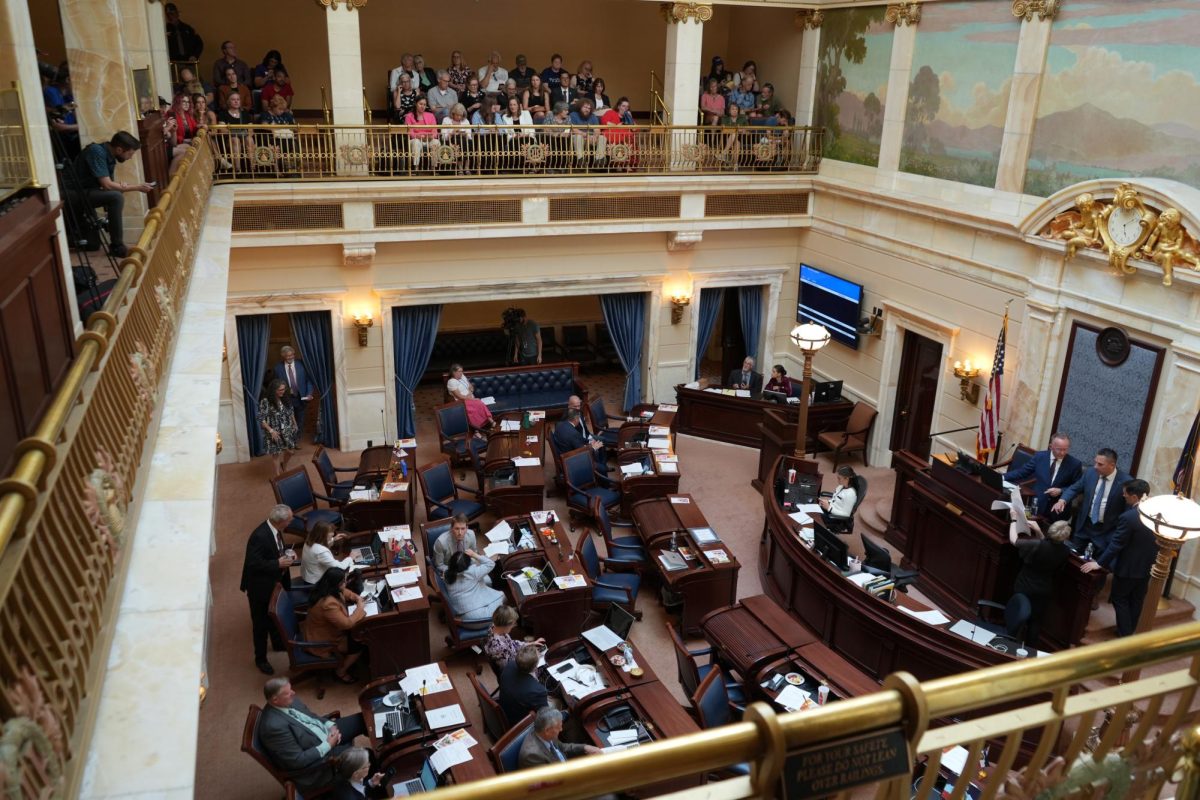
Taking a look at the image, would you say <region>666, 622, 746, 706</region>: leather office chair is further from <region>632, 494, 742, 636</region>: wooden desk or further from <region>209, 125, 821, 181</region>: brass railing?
<region>209, 125, 821, 181</region>: brass railing

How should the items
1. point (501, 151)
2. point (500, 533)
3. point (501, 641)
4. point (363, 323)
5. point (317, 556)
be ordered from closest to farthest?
point (501, 641)
point (317, 556)
point (500, 533)
point (501, 151)
point (363, 323)

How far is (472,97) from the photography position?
13.1 meters

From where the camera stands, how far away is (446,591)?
8.24 meters

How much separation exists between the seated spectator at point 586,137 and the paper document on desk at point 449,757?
Result: 912cm

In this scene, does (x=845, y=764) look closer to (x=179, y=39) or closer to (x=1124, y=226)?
(x=1124, y=226)

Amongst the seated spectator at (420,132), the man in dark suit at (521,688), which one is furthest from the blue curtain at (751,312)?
the man in dark suit at (521,688)

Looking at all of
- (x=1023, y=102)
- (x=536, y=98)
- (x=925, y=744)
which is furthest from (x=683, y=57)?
(x=925, y=744)

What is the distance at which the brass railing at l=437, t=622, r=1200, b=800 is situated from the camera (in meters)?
1.32

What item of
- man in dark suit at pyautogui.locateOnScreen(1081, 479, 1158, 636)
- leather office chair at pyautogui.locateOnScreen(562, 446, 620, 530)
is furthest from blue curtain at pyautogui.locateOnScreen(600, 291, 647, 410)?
man in dark suit at pyautogui.locateOnScreen(1081, 479, 1158, 636)

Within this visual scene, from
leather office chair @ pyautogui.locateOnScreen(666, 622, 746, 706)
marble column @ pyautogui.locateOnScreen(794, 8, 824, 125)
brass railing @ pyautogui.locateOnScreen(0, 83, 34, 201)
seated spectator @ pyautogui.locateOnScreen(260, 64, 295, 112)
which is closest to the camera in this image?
brass railing @ pyautogui.locateOnScreen(0, 83, 34, 201)

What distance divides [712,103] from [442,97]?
448 cm

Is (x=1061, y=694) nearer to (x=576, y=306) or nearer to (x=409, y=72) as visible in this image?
(x=409, y=72)

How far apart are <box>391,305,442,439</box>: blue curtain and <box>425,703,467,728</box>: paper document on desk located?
25.5 feet

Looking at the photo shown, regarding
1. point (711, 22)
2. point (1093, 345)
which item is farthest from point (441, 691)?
point (711, 22)
